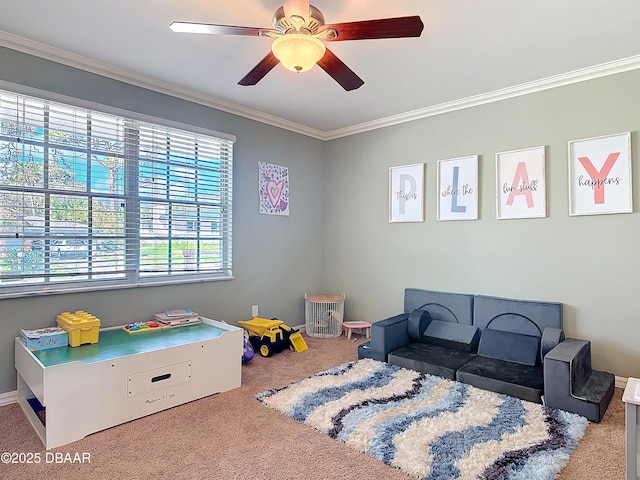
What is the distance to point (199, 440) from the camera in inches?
85.0

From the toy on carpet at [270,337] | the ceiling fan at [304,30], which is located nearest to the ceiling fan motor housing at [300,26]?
the ceiling fan at [304,30]

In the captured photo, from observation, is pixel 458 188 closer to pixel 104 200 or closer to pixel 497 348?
pixel 497 348

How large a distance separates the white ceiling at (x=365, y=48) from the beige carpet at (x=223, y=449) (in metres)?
2.45

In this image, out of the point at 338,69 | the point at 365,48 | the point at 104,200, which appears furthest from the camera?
the point at 104,200

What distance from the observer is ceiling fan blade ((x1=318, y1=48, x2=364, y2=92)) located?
212 cm

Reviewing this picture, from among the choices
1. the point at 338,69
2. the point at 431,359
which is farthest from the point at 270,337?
the point at 338,69

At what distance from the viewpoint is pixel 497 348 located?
3.15 metres

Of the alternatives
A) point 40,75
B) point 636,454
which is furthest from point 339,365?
point 40,75

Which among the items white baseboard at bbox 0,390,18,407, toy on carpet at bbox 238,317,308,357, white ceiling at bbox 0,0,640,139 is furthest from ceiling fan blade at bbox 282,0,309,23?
white baseboard at bbox 0,390,18,407

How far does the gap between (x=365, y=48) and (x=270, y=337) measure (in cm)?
257

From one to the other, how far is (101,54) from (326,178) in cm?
276

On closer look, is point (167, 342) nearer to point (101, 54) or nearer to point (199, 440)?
point (199, 440)

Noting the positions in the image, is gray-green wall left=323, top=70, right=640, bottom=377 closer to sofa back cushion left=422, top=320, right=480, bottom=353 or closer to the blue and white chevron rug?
sofa back cushion left=422, top=320, right=480, bottom=353

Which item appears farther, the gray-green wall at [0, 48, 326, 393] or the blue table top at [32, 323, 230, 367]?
the gray-green wall at [0, 48, 326, 393]
